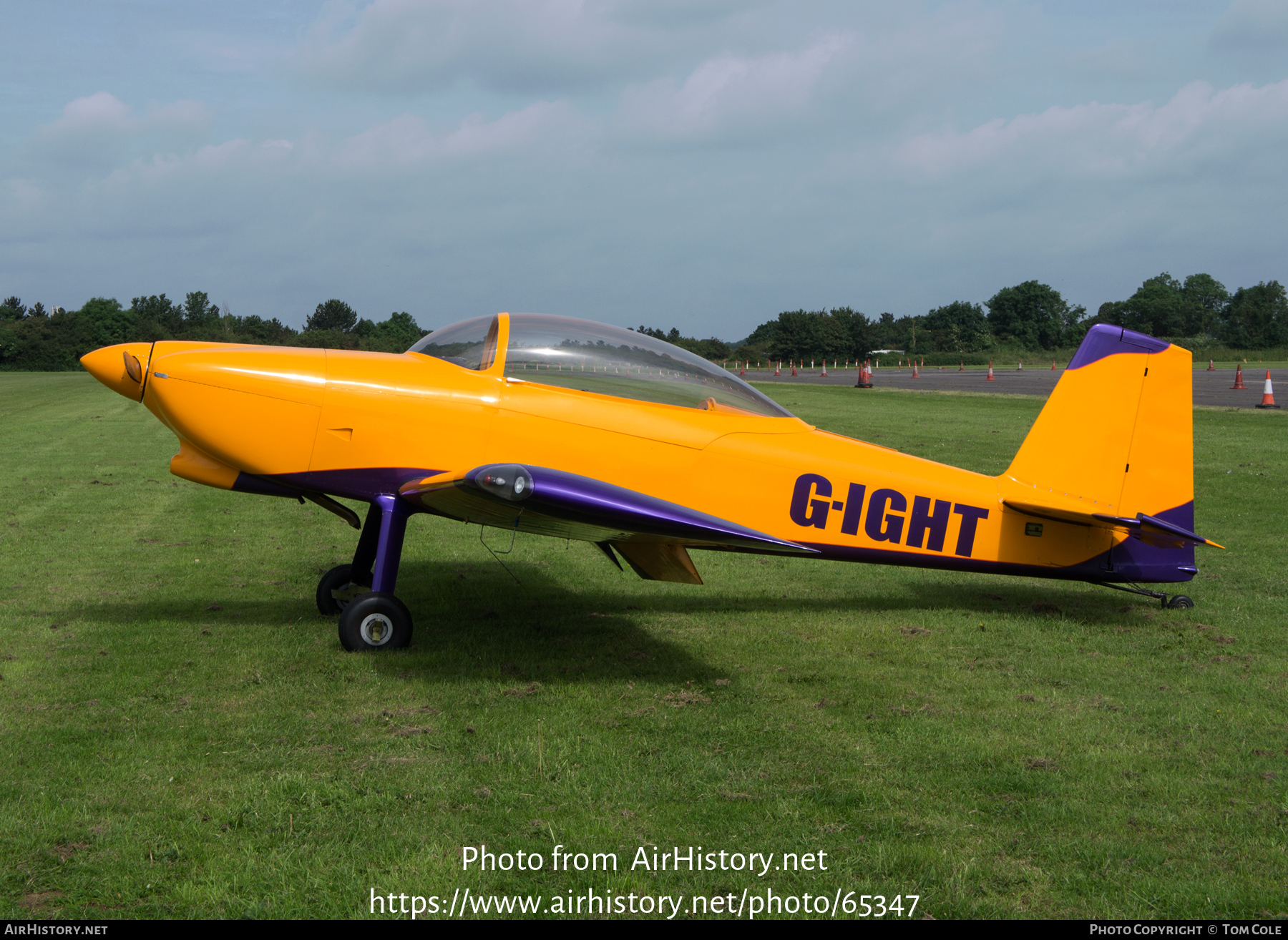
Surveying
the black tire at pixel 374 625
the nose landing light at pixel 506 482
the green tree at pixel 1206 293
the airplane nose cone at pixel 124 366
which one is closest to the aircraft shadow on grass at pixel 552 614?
the black tire at pixel 374 625

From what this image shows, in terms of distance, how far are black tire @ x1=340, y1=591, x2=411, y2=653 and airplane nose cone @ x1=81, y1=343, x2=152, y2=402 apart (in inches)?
75.0

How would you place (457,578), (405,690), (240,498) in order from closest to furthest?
(405,690) < (457,578) < (240,498)

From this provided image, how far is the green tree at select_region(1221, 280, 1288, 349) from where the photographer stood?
3076 inches

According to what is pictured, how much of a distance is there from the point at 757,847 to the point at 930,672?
262 cm

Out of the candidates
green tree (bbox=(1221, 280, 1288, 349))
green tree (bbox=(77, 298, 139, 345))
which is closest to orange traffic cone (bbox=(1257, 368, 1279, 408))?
green tree (bbox=(1221, 280, 1288, 349))

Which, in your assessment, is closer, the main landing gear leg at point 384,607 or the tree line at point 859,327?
the main landing gear leg at point 384,607

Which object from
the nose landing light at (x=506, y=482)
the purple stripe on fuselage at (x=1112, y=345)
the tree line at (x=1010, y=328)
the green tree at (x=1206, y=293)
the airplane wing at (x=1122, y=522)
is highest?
the green tree at (x=1206, y=293)

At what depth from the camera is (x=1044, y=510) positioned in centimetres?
693

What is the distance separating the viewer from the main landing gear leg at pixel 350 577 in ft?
23.2

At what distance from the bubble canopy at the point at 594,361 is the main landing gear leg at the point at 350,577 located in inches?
59.3

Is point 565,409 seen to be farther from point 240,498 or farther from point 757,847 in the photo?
point 240,498

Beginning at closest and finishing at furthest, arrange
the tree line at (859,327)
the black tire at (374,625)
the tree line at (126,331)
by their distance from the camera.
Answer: the black tire at (374,625)
the tree line at (126,331)
the tree line at (859,327)

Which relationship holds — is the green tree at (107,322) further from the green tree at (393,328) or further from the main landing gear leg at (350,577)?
the main landing gear leg at (350,577)
